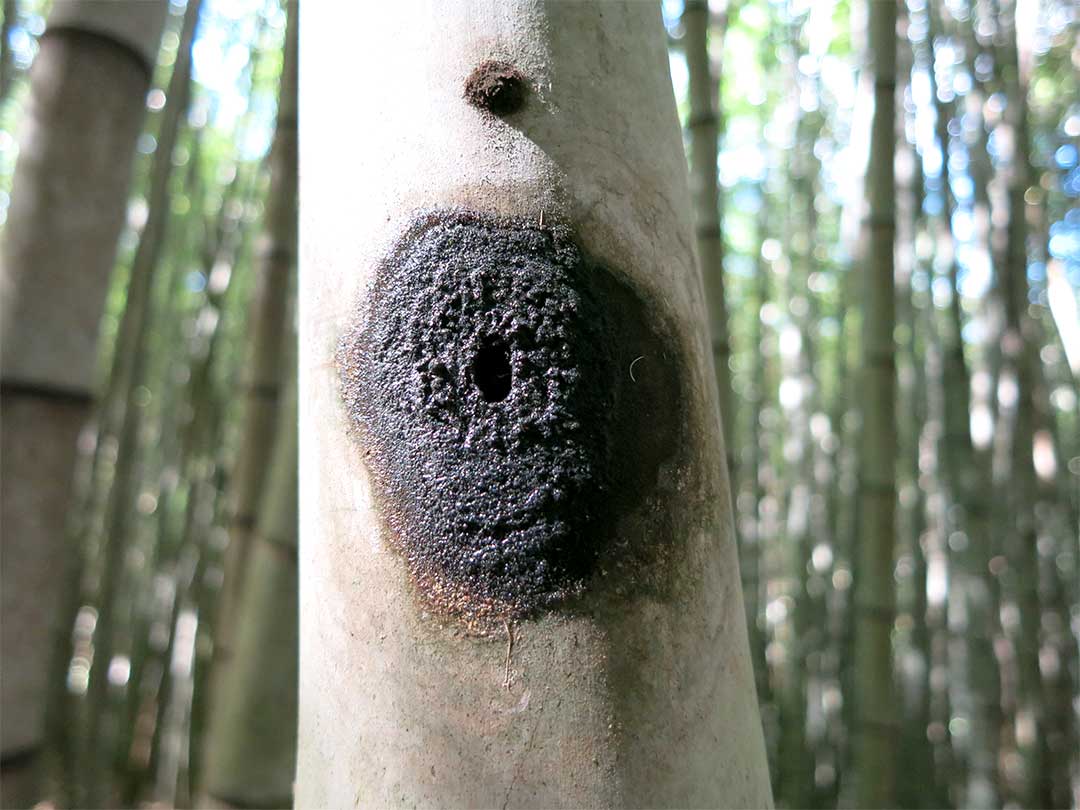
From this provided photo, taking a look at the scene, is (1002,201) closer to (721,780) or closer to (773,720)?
(773,720)

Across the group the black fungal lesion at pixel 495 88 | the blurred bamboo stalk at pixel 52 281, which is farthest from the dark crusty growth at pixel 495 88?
the blurred bamboo stalk at pixel 52 281

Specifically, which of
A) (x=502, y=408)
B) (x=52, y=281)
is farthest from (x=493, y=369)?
(x=52, y=281)

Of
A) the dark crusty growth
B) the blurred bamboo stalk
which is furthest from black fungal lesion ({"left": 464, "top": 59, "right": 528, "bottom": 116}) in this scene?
the blurred bamboo stalk

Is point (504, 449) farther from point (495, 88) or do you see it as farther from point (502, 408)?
point (495, 88)

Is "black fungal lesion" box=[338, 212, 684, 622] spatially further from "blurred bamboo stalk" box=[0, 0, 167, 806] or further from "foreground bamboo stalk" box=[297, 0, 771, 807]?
"blurred bamboo stalk" box=[0, 0, 167, 806]

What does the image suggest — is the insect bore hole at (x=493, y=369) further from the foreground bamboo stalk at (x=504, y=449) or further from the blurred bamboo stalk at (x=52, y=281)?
the blurred bamboo stalk at (x=52, y=281)

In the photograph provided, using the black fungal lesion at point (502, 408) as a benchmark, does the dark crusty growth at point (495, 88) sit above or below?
above
